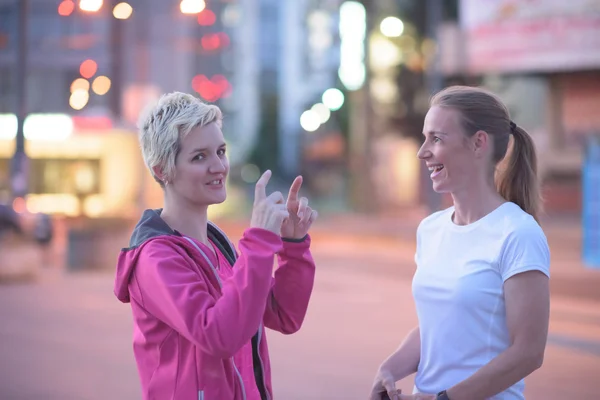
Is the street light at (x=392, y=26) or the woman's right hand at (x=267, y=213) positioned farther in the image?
the street light at (x=392, y=26)

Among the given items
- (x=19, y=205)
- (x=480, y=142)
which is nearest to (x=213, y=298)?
(x=480, y=142)

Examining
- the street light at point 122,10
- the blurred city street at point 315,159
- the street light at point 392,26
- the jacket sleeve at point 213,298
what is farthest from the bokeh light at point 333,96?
the jacket sleeve at point 213,298

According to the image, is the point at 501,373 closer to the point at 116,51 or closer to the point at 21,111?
the point at 21,111

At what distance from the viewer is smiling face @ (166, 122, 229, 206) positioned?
2889 mm

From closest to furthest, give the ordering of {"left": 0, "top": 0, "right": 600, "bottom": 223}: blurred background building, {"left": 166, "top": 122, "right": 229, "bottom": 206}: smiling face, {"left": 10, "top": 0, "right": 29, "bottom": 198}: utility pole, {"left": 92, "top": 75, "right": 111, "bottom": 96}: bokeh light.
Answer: {"left": 166, "top": 122, "right": 229, "bottom": 206}: smiling face
{"left": 10, "top": 0, "right": 29, "bottom": 198}: utility pole
{"left": 0, "top": 0, "right": 600, "bottom": 223}: blurred background building
{"left": 92, "top": 75, "right": 111, "bottom": 96}: bokeh light

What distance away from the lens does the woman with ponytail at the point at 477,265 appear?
2.80 m

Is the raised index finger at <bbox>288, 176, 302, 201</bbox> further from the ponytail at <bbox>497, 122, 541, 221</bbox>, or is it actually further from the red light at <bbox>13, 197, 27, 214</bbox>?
the red light at <bbox>13, 197, 27, 214</bbox>

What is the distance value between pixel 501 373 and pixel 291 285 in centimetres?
72

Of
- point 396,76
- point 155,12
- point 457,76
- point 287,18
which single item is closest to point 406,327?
point 457,76

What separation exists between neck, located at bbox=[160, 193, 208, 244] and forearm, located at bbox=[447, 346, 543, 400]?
3.05 ft

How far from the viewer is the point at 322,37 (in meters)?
74.3

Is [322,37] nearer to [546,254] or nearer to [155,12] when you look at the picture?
[155,12]

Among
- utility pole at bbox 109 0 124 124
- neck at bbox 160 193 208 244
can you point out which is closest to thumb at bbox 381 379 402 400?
neck at bbox 160 193 208 244

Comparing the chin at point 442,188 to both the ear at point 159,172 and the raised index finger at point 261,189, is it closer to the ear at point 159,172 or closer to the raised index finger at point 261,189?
the raised index finger at point 261,189
